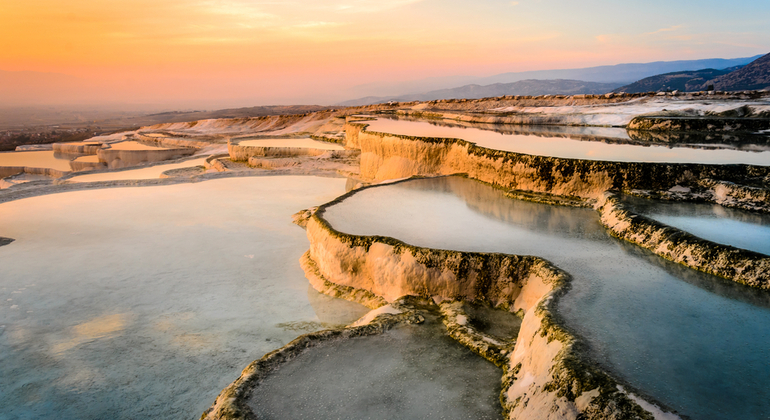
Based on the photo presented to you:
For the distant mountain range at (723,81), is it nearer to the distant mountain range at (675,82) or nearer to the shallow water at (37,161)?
the distant mountain range at (675,82)

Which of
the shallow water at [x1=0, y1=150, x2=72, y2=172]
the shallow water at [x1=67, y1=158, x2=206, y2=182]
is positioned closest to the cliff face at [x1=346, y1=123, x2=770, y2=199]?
the shallow water at [x1=67, y1=158, x2=206, y2=182]

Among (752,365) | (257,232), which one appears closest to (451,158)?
(257,232)

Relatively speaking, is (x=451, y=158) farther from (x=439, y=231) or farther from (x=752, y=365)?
(x=752, y=365)

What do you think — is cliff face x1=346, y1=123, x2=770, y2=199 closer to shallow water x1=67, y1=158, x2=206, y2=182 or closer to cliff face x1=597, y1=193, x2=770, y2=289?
cliff face x1=597, y1=193, x2=770, y2=289

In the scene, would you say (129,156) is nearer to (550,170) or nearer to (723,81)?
(550,170)

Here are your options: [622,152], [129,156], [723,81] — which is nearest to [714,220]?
[622,152]

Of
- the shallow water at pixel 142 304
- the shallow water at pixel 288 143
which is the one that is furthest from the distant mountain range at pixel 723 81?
the shallow water at pixel 142 304
